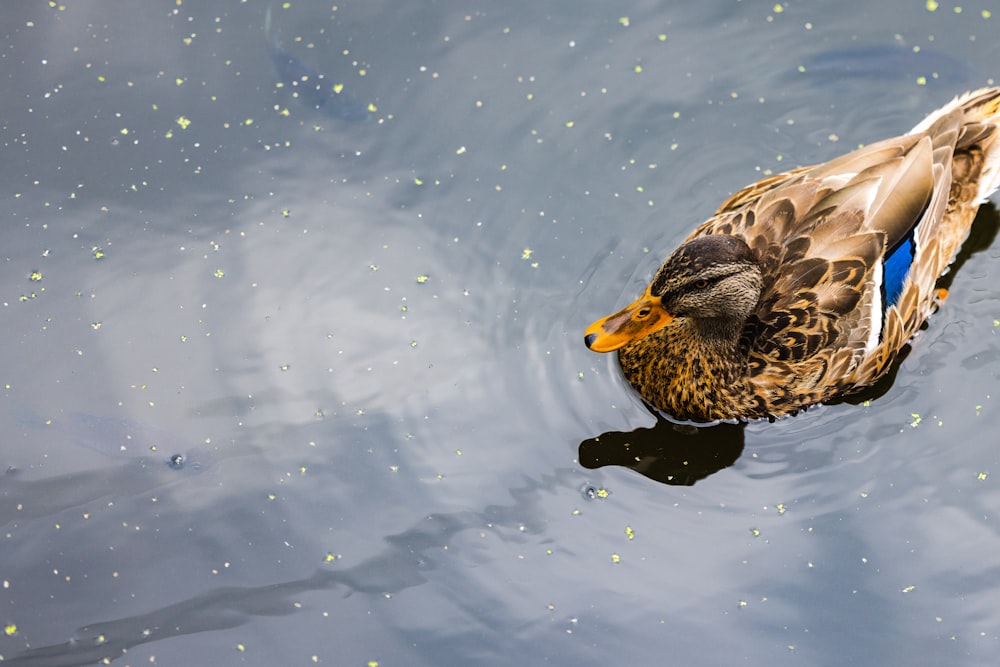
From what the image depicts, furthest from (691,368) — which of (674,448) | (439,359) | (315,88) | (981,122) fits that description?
(315,88)

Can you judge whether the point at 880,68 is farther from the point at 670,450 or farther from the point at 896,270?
the point at 670,450

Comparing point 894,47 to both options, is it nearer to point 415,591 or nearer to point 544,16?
point 544,16

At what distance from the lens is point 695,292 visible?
13.8 feet

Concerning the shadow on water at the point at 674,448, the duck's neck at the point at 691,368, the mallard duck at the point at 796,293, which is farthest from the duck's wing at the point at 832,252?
the shadow on water at the point at 674,448

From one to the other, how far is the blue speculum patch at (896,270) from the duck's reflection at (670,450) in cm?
90

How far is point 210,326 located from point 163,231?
2.19 feet

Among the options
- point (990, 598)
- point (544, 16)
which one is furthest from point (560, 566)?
point (544, 16)

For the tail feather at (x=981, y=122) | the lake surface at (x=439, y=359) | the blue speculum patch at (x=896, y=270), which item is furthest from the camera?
the tail feather at (x=981, y=122)

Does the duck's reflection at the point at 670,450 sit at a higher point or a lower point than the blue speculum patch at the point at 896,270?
lower

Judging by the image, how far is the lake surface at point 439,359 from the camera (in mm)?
4219

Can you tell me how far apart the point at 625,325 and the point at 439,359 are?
3.43 ft

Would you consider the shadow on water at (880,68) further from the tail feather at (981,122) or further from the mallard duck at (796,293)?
the mallard duck at (796,293)

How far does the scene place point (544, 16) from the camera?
5.88 meters

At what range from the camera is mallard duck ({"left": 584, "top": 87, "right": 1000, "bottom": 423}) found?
4.29m
